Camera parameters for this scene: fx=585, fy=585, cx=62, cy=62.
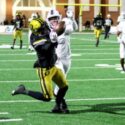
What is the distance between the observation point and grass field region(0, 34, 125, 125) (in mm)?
8922

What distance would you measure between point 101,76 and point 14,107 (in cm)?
536

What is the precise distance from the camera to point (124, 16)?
16.9m

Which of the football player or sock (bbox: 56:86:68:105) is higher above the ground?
the football player

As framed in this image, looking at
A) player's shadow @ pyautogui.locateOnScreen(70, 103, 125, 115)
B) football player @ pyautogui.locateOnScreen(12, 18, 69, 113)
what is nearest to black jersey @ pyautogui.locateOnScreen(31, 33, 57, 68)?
football player @ pyautogui.locateOnScreen(12, 18, 69, 113)

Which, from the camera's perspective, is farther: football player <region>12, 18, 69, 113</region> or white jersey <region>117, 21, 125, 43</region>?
white jersey <region>117, 21, 125, 43</region>

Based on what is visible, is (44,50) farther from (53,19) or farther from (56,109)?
(56,109)

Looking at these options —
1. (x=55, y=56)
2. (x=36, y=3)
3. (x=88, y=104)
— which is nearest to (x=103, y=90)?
(x=88, y=104)

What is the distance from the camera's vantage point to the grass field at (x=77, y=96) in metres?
8.92

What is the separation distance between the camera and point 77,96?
448 inches

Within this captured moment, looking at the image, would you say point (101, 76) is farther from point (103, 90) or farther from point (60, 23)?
point (60, 23)

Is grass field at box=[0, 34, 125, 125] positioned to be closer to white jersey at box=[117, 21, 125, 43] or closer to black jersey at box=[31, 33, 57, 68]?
black jersey at box=[31, 33, 57, 68]

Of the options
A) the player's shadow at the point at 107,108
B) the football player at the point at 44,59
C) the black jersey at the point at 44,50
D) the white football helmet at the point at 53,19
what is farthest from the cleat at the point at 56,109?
the white football helmet at the point at 53,19

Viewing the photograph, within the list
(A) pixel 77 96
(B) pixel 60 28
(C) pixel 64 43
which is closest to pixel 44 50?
(B) pixel 60 28

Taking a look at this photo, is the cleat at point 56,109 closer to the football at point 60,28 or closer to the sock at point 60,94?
the sock at point 60,94
